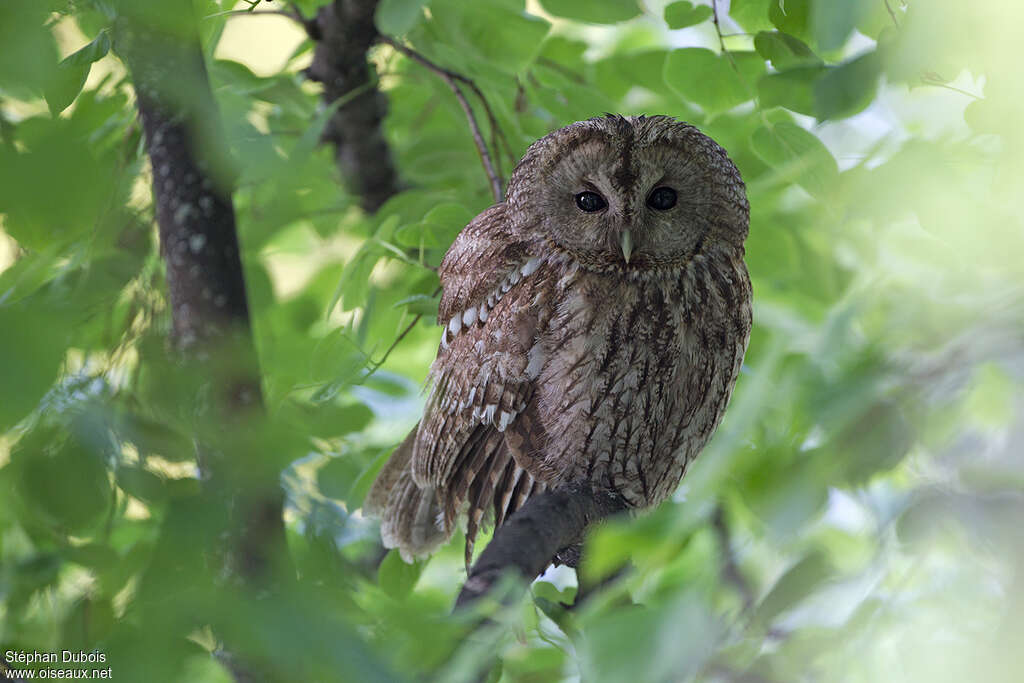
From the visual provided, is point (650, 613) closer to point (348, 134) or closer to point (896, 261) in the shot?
point (896, 261)

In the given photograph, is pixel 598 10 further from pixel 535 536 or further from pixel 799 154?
pixel 535 536

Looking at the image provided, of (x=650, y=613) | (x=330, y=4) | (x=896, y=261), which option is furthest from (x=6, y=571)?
(x=330, y=4)

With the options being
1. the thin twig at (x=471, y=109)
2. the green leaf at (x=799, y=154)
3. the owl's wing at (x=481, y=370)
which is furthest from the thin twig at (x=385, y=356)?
the green leaf at (x=799, y=154)

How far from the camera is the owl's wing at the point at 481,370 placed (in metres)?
1.26

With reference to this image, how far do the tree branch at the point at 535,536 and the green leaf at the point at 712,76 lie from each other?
627 mm

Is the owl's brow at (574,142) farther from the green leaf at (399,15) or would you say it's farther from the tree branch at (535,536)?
the tree branch at (535,536)

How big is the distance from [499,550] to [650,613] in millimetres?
342

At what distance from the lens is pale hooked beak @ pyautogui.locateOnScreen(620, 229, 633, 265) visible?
115 centimetres

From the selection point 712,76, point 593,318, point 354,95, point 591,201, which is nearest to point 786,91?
point 712,76

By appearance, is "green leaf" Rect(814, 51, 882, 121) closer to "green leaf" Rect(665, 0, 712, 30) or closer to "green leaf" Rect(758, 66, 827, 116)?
"green leaf" Rect(758, 66, 827, 116)

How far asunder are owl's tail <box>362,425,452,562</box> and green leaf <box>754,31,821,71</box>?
82 centimetres

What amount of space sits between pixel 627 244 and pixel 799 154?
0.30 meters

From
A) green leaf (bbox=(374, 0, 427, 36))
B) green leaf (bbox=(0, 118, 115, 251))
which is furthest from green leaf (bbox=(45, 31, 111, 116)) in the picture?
green leaf (bbox=(374, 0, 427, 36))

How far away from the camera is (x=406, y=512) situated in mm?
1498
